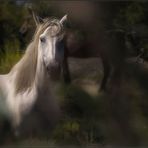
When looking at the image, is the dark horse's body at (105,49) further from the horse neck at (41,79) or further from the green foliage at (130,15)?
the horse neck at (41,79)

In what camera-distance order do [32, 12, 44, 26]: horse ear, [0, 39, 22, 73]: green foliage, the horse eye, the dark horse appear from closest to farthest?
the horse eye → [32, 12, 44, 26]: horse ear → [0, 39, 22, 73]: green foliage → the dark horse

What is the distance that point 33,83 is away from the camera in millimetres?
3285

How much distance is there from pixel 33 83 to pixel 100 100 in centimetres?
75

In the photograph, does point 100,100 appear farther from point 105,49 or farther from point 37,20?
point 37,20

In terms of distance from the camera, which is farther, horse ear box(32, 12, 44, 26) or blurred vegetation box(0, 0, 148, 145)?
blurred vegetation box(0, 0, 148, 145)

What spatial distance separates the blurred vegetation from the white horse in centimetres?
35

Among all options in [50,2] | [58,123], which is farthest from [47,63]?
[50,2]

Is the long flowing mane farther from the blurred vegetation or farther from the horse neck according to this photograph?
the blurred vegetation

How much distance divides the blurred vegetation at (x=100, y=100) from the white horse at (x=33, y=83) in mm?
351

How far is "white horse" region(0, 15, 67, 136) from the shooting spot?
126 inches

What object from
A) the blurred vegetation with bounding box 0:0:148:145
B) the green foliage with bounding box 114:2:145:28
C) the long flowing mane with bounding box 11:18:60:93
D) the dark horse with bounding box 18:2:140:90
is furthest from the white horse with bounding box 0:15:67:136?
the green foliage with bounding box 114:2:145:28

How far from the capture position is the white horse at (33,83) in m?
3.20

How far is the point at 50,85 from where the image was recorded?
3318 millimetres

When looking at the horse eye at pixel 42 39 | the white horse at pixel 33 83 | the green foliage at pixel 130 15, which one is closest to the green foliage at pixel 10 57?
the white horse at pixel 33 83
